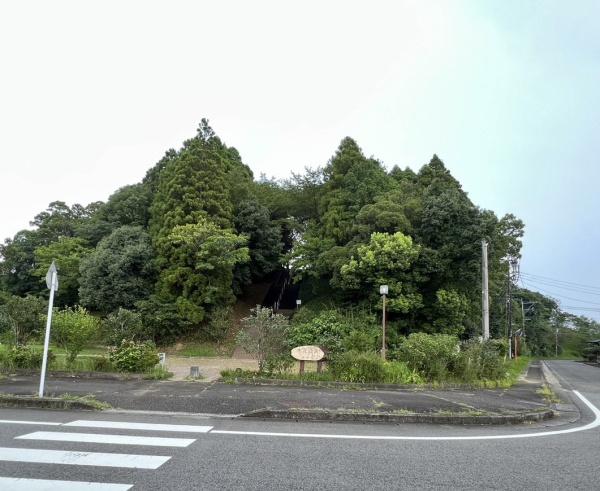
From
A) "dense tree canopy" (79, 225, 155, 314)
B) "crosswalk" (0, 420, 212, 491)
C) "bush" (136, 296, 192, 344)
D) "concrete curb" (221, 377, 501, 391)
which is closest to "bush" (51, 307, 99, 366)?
"concrete curb" (221, 377, 501, 391)

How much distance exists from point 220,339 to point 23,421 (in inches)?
662

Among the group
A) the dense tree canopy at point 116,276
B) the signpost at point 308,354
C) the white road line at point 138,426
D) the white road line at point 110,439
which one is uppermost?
the dense tree canopy at point 116,276

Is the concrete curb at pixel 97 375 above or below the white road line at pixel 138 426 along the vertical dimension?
below

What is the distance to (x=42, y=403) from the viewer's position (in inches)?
295

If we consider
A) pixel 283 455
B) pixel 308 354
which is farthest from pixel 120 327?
pixel 283 455

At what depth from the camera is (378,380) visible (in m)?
10.5

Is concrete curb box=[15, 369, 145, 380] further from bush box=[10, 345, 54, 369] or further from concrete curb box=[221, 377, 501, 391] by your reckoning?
concrete curb box=[221, 377, 501, 391]

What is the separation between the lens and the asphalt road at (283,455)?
403 cm

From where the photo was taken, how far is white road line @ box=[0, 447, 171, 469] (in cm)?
438

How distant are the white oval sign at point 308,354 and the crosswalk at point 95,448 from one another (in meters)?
5.15

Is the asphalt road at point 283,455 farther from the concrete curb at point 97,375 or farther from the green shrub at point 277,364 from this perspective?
the green shrub at point 277,364

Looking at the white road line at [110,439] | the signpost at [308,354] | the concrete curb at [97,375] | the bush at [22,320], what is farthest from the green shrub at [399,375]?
the bush at [22,320]

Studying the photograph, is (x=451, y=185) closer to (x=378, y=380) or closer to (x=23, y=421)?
(x=378, y=380)

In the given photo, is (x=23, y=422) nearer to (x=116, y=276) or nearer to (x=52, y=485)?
(x=52, y=485)
